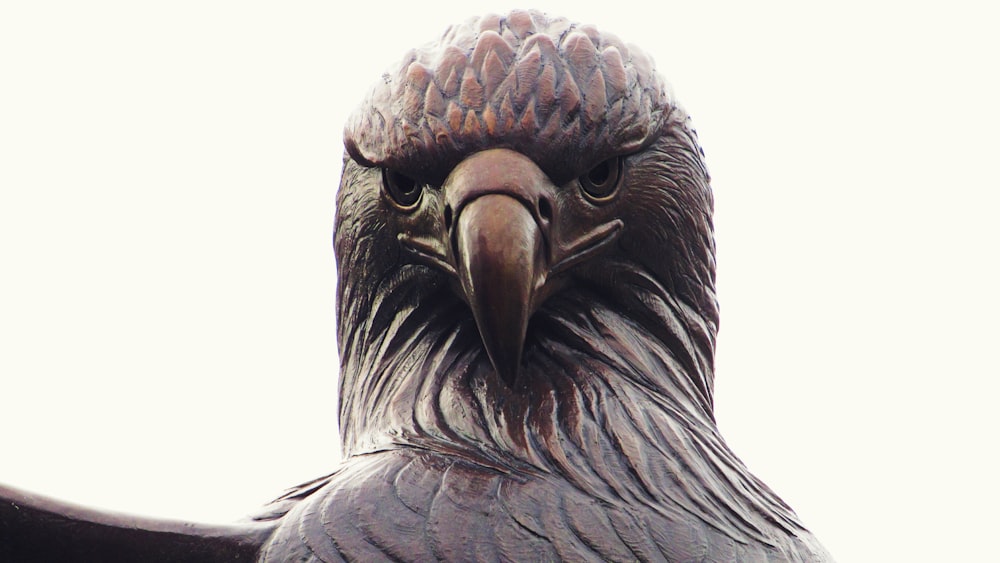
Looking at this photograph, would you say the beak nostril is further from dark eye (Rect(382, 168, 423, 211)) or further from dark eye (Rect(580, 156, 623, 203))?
dark eye (Rect(382, 168, 423, 211))

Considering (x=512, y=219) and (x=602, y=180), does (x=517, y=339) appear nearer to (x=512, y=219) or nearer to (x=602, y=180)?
(x=512, y=219)

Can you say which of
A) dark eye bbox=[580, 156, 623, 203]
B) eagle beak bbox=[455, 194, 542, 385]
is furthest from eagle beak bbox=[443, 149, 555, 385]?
dark eye bbox=[580, 156, 623, 203]

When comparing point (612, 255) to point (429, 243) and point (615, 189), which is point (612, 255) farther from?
point (429, 243)

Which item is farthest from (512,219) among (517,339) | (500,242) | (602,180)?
(602,180)

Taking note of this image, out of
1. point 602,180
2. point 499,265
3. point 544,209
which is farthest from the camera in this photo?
point 602,180

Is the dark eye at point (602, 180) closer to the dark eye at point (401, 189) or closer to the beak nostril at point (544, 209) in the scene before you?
the beak nostril at point (544, 209)

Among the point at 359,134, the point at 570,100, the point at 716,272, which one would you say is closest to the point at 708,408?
the point at 716,272


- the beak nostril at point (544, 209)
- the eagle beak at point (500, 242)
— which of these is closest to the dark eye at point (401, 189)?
the eagle beak at point (500, 242)
